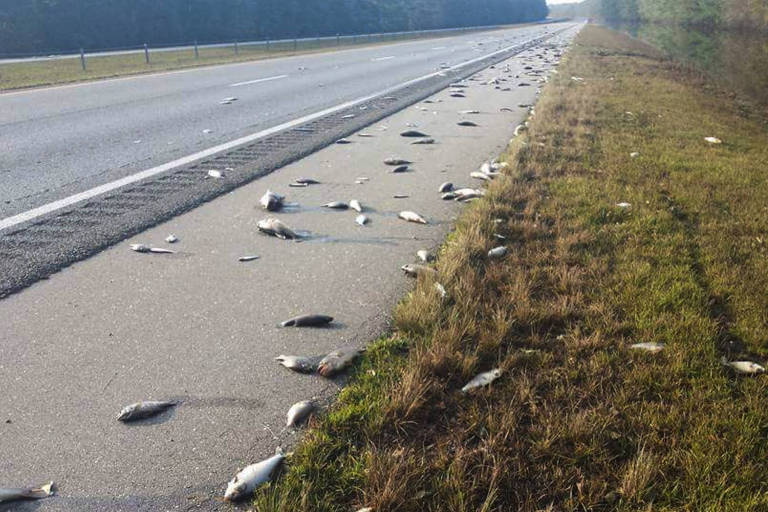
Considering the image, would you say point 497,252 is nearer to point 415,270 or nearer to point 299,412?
point 415,270

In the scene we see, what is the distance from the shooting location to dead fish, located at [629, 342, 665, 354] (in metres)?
2.63

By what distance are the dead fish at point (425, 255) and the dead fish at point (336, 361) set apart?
4.25 feet

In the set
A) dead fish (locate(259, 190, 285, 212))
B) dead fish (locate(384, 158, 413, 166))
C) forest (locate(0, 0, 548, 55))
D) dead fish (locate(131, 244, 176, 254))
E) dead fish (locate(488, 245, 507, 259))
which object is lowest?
dead fish (locate(488, 245, 507, 259))

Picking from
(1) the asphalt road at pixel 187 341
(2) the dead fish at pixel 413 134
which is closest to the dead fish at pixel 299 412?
(1) the asphalt road at pixel 187 341

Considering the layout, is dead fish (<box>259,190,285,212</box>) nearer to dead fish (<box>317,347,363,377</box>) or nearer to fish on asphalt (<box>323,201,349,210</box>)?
fish on asphalt (<box>323,201,349,210</box>)

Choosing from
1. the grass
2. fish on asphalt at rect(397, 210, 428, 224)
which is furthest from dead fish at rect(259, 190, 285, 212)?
the grass

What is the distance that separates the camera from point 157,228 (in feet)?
14.0

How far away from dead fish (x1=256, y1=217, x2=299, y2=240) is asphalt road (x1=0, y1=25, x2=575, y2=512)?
0.09 m

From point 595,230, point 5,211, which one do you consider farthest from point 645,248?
point 5,211

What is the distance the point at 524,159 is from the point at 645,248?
2.59 meters

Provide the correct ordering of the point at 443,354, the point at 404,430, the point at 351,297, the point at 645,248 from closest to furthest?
the point at 404,430 < the point at 443,354 < the point at 351,297 < the point at 645,248

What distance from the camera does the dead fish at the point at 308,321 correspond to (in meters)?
2.98

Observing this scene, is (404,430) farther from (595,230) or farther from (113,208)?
(113,208)

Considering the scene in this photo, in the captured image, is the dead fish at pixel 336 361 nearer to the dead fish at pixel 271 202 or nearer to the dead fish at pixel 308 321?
the dead fish at pixel 308 321
